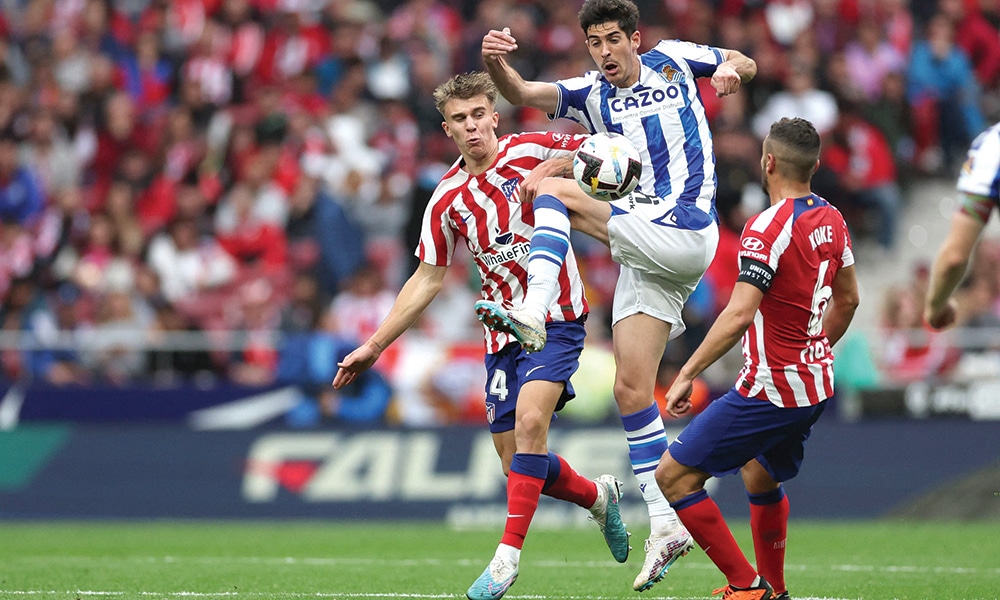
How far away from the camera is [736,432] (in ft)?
22.2

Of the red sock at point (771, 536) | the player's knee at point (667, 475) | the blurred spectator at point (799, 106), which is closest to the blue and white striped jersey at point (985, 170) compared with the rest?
the player's knee at point (667, 475)

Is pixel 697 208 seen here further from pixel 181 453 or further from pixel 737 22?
pixel 737 22

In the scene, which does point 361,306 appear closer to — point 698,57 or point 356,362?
point 356,362

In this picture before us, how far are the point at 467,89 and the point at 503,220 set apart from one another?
76cm

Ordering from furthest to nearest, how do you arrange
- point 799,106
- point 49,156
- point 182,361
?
1. point 49,156
2. point 799,106
3. point 182,361

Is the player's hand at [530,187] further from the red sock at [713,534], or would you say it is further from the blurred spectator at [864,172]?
the blurred spectator at [864,172]

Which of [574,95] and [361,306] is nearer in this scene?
[574,95]

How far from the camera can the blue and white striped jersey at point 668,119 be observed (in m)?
7.76

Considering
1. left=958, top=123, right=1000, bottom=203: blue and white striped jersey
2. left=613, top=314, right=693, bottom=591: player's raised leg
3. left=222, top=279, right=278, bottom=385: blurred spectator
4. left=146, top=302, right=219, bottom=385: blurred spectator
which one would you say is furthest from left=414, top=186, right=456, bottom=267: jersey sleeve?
left=146, top=302, right=219, bottom=385: blurred spectator

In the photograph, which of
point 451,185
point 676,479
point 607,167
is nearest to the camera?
point 676,479

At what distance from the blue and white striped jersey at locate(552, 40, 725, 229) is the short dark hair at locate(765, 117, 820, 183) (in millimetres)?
948

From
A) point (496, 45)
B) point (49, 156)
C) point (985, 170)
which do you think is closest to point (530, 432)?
point (496, 45)

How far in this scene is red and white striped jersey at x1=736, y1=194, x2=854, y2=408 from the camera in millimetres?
6680

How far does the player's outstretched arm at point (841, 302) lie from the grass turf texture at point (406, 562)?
1.60 meters
